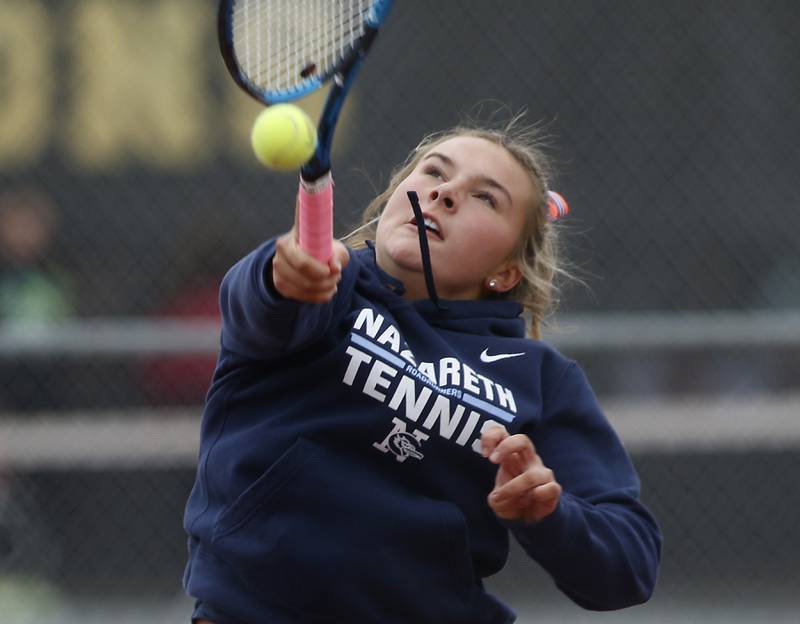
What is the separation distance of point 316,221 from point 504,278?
61 centimetres

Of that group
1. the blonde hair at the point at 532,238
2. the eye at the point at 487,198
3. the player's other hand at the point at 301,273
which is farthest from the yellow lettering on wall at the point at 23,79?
the player's other hand at the point at 301,273

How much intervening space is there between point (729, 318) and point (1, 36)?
8.37 feet

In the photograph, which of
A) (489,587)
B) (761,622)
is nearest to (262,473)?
(489,587)

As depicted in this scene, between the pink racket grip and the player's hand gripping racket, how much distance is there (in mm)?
74

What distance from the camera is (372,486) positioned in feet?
5.74

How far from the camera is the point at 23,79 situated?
14.8ft

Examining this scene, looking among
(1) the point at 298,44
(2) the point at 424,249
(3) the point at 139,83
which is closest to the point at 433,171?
(2) the point at 424,249

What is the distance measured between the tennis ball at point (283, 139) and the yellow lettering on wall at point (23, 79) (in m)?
3.27

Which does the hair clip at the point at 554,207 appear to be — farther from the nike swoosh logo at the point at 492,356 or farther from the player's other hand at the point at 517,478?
the player's other hand at the point at 517,478

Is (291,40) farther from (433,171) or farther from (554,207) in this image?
(554,207)


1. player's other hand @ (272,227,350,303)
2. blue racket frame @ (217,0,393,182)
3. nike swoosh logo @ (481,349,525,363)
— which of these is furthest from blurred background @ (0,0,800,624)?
player's other hand @ (272,227,350,303)

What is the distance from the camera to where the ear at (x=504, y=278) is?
204 cm

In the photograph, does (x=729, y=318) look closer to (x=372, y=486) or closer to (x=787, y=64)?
(x=787, y=64)

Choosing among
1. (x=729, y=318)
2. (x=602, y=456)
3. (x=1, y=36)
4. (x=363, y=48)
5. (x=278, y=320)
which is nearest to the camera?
(x=278, y=320)
